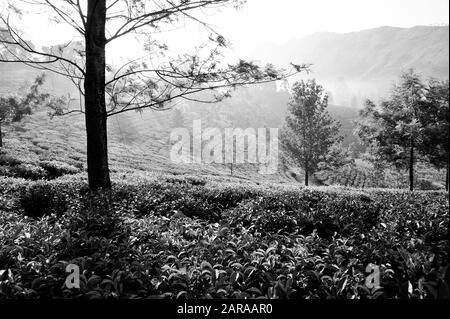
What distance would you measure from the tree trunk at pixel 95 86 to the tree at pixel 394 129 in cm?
1395

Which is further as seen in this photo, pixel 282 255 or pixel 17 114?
pixel 17 114

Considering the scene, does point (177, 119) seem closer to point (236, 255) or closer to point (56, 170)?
point (56, 170)

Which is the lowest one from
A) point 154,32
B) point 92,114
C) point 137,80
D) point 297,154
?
→ point 297,154

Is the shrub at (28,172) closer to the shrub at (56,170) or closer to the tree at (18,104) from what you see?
the shrub at (56,170)

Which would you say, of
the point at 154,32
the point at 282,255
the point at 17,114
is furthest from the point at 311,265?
the point at 17,114

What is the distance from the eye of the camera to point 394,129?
790 inches

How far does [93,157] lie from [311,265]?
6707mm

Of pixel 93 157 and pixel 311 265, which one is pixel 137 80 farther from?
pixel 311 265

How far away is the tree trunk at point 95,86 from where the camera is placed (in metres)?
8.85

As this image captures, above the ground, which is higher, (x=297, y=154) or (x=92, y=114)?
(x=92, y=114)

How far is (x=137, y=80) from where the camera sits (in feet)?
35.6

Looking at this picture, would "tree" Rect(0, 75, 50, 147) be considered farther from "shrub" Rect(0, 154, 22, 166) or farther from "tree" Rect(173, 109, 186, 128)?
"tree" Rect(173, 109, 186, 128)

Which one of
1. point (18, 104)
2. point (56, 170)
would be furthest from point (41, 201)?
point (18, 104)

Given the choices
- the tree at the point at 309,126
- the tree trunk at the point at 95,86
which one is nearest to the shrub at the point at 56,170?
the tree trunk at the point at 95,86
